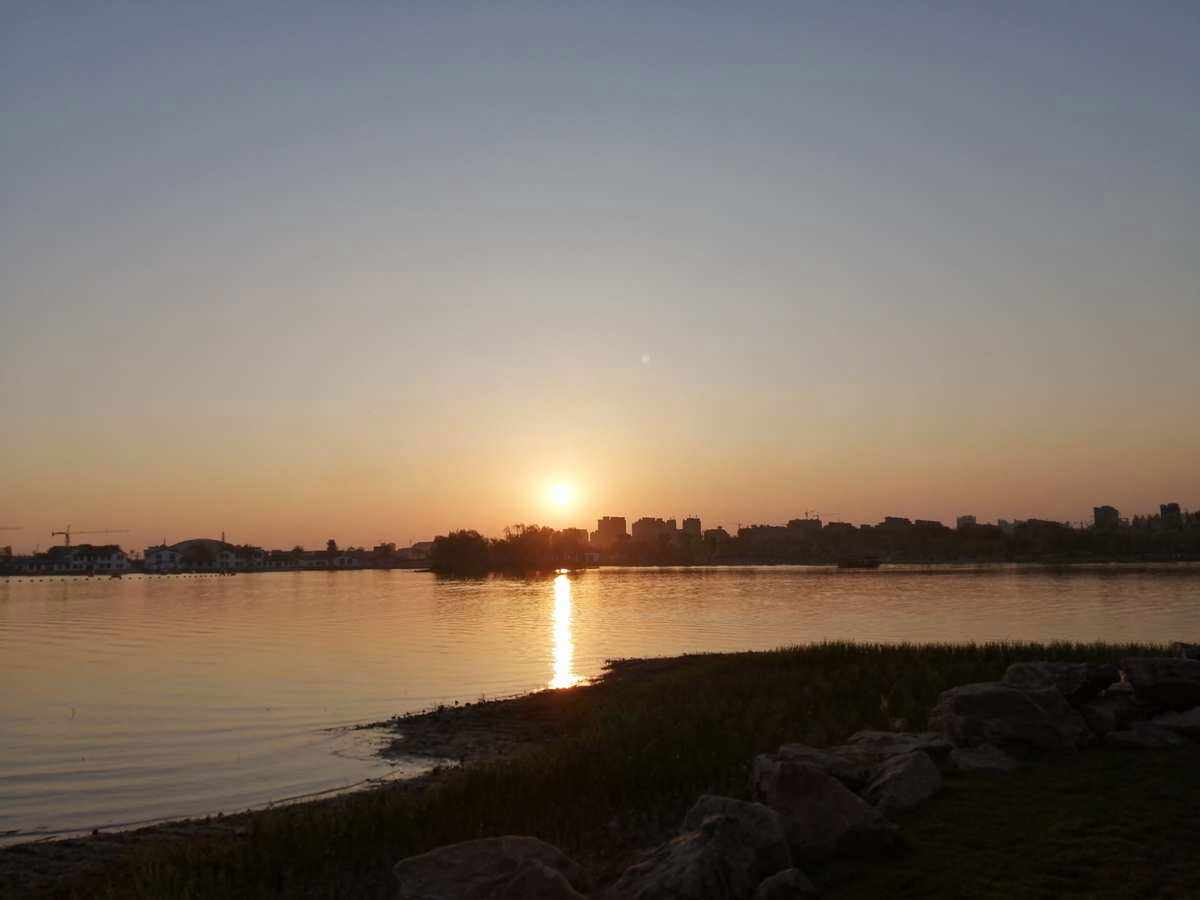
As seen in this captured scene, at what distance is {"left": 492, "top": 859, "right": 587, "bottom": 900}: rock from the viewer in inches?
408

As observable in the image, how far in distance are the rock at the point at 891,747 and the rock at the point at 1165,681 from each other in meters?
4.06

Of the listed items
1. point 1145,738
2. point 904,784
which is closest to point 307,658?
point 904,784

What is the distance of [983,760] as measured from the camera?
15133mm

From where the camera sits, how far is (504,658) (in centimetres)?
5547

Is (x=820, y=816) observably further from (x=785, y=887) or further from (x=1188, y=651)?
(x=1188, y=651)

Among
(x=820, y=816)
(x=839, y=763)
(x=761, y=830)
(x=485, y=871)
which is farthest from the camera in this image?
(x=839, y=763)

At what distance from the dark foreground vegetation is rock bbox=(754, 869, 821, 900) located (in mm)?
367

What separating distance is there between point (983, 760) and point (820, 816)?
4841 millimetres

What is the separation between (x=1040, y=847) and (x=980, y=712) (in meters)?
5.68

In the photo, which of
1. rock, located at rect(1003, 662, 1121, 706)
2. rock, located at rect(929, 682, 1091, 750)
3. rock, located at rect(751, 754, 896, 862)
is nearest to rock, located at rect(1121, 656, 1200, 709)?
rock, located at rect(1003, 662, 1121, 706)

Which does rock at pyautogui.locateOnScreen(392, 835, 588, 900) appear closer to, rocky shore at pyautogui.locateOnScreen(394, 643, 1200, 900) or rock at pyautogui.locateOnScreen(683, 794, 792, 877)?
rocky shore at pyautogui.locateOnScreen(394, 643, 1200, 900)

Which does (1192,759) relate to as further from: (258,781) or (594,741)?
(258,781)

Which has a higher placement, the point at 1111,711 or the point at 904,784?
the point at 1111,711

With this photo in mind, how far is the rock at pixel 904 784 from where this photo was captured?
12.9 meters
